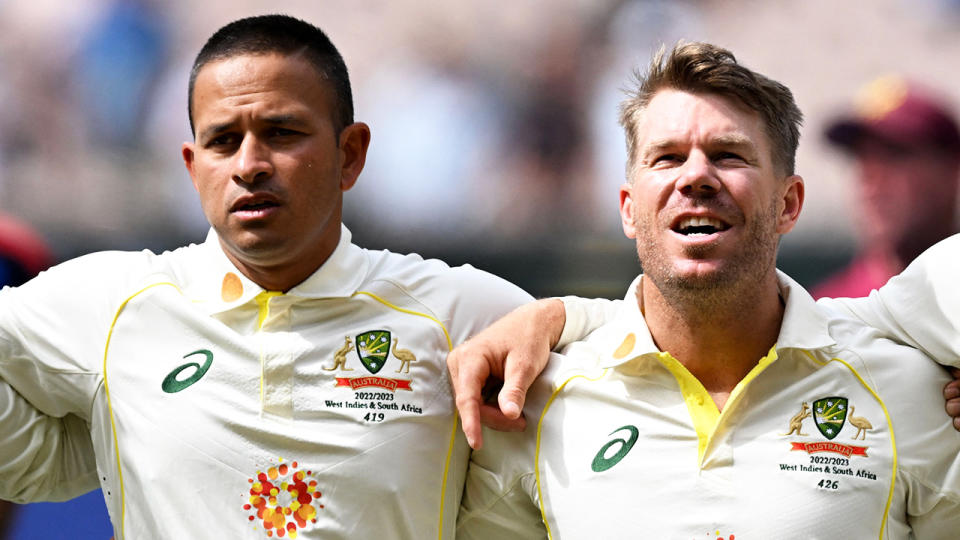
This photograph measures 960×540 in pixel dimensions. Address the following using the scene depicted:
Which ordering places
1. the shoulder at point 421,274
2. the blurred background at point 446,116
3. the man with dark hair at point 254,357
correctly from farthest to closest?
1. the blurred background at point 446,116
2. the shoulder at point 421,274
3. the man with dark hair at point 254,357

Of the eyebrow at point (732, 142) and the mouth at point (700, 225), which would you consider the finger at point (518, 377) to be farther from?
the eyebrow at point (732, 142)

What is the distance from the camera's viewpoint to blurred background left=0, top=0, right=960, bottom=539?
12.2ft

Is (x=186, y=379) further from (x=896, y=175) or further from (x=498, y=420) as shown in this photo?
(x=896, y=175)

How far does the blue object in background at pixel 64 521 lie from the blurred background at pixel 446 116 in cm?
87

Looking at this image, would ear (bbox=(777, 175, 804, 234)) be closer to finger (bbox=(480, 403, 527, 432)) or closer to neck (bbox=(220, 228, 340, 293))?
finger (bbox=(480, 403, 527, 432))

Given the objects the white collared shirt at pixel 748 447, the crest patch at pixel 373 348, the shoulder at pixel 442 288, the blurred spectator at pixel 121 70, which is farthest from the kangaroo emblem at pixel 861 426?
the blurred spectator at pixel 121 70

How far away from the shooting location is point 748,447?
2.04 m

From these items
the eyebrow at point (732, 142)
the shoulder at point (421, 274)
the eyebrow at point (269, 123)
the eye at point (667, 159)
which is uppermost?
the eyebrow at point (732, 142)

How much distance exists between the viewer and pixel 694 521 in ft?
6.51

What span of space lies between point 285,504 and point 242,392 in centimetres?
24

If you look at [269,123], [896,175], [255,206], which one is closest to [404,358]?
[255,206]

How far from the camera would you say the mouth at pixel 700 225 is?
6.81 feet

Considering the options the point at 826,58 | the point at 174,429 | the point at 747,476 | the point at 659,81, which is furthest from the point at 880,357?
the point at 826,58

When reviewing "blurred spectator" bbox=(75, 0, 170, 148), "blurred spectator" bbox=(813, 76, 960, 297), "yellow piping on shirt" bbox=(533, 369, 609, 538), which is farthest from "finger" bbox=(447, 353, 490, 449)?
"blurred spectator" bbox=(75, 0, 170, 148)
